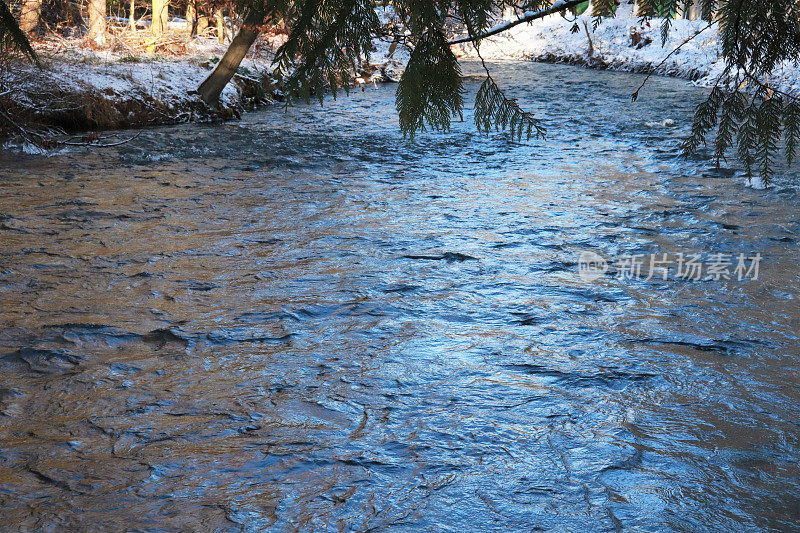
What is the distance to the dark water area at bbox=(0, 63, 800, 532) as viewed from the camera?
339cm

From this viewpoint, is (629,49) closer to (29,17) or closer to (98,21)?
(98,21)

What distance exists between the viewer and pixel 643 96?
58.2 ft

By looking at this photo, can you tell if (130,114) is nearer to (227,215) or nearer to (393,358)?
(227,215)

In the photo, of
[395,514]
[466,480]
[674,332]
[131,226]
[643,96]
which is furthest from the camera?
[643,96]

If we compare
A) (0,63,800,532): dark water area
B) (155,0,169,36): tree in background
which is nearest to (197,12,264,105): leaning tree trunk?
(155,0,169,36): tree in background

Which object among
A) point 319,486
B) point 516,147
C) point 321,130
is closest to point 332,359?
point 319,486

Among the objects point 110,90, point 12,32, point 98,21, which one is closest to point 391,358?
point 12,32

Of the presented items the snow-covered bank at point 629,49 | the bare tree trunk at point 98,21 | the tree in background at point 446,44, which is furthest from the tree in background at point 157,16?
the tree in background at point 446,44

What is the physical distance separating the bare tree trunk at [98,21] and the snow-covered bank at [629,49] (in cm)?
869

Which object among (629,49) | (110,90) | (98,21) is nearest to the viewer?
(110,90)

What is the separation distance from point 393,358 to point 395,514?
5.31 ft

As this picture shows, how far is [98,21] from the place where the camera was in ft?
58.4

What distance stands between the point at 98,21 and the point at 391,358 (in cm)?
1623

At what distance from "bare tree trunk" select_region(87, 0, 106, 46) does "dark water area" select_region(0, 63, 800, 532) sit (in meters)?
8.44
